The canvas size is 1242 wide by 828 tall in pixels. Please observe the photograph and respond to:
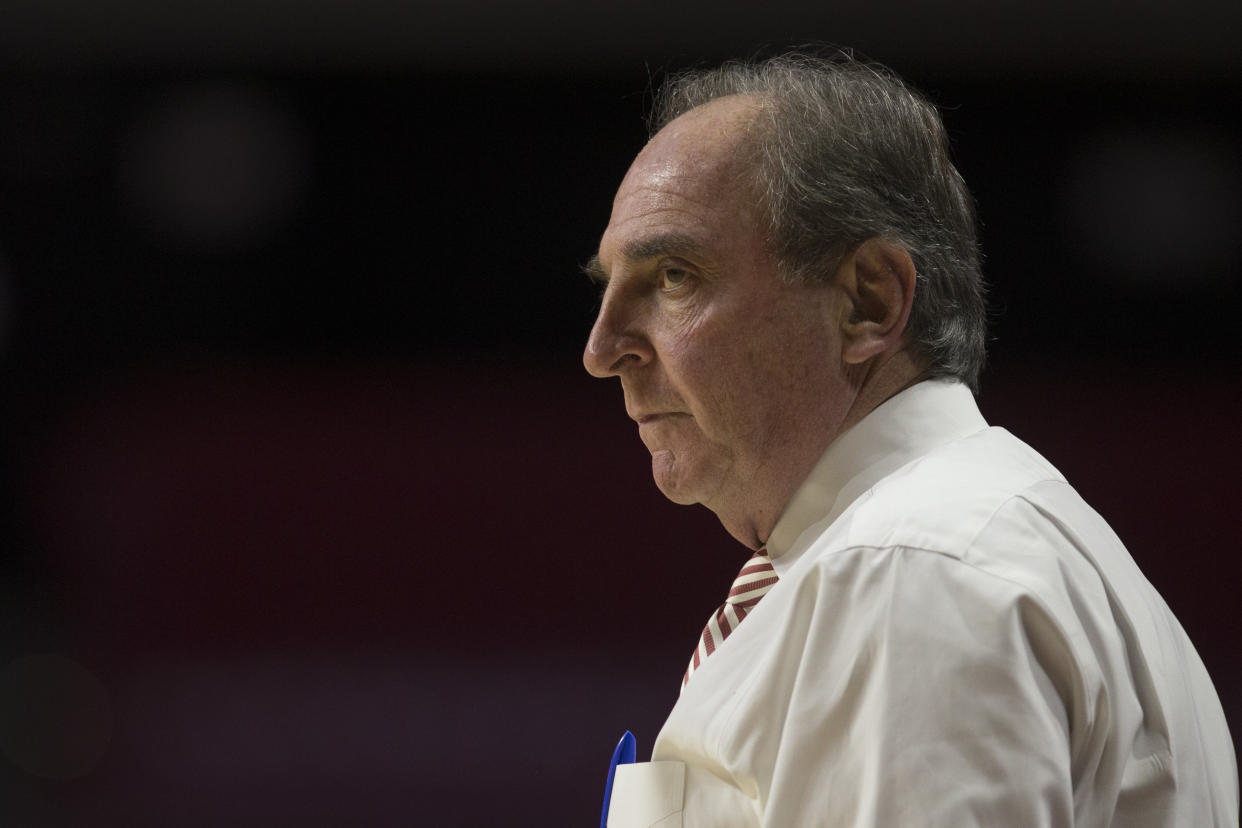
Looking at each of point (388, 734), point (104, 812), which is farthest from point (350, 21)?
point (104, 812)

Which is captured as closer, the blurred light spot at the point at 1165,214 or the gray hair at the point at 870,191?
the gray hair at the point at 870,191

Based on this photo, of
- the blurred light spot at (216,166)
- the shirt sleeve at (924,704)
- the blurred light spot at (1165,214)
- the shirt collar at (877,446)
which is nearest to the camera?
the shirt sleeve at (924,704)

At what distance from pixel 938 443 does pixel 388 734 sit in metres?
1.87

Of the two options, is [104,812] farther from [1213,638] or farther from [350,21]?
[1213,638]

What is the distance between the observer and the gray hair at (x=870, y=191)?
1.02 m

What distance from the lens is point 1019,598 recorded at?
72cm

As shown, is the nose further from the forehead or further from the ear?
the ear

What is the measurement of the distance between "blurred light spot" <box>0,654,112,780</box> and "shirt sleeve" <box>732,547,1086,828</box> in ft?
7.17

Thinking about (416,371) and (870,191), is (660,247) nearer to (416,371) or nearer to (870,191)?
(870,191)

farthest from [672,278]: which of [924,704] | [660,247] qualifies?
[924,704]

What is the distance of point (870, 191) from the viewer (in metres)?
1.04

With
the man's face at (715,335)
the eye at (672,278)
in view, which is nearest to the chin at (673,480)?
the man's face at (715,335)

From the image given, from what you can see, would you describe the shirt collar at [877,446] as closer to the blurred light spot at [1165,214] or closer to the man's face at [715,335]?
the man's face at [715,335]

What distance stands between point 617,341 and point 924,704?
0.46m
